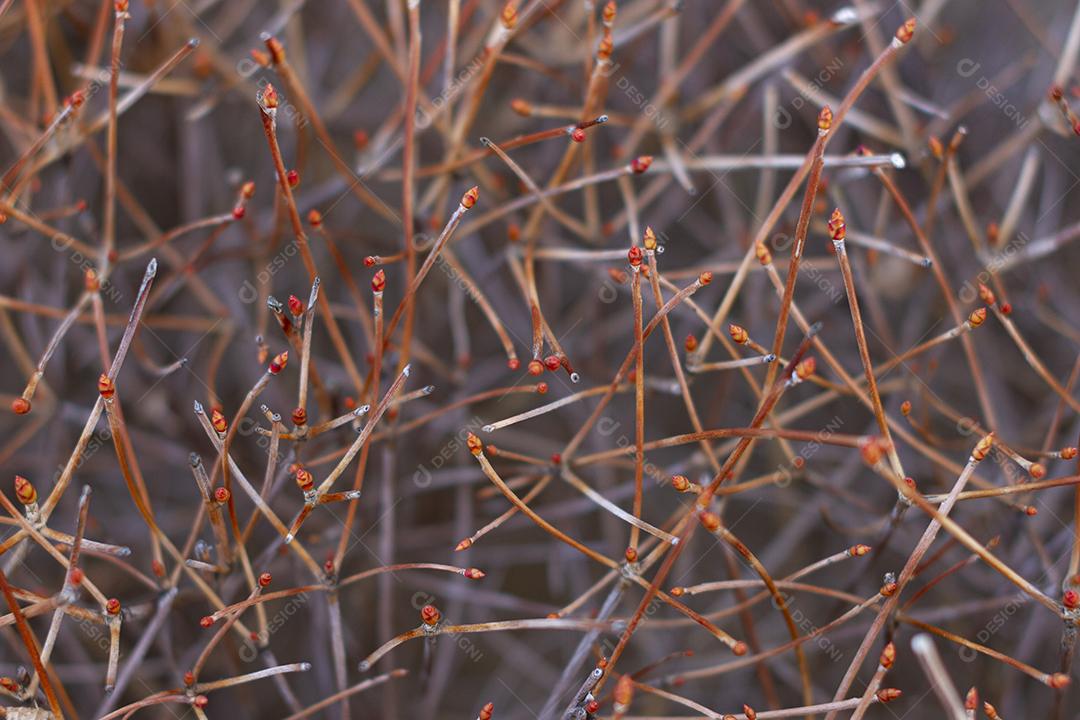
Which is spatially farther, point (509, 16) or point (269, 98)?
point (509, 16)

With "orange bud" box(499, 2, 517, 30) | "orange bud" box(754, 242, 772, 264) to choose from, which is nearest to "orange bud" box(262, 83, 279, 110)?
"orange bud" box(499, 2, 517, 30)

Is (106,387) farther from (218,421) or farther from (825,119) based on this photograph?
(825,119)

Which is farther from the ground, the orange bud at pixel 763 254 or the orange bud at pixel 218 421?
the orange bud at pixel 763 254

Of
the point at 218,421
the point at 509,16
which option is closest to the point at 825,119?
the point at 509,16

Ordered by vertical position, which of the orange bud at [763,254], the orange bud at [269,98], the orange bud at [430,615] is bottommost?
the orange bud at [430,615]

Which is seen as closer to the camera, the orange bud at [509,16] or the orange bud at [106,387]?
the orange bud at [106,387]

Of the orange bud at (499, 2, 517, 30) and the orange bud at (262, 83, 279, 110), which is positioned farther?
the orange bud at (499, 2, 517, 30)

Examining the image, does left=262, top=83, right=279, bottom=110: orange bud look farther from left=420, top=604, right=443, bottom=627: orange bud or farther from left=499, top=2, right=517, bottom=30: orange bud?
left=420, top=604, right=443, bottom=627: orange bud

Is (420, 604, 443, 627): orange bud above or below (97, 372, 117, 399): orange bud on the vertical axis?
below

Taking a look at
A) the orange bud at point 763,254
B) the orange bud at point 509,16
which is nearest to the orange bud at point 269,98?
the orange bud at point 509,16

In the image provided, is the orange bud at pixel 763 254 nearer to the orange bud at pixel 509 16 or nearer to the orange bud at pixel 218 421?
the orange bud at pixel 509 16

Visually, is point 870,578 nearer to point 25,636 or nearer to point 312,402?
point 312,402
